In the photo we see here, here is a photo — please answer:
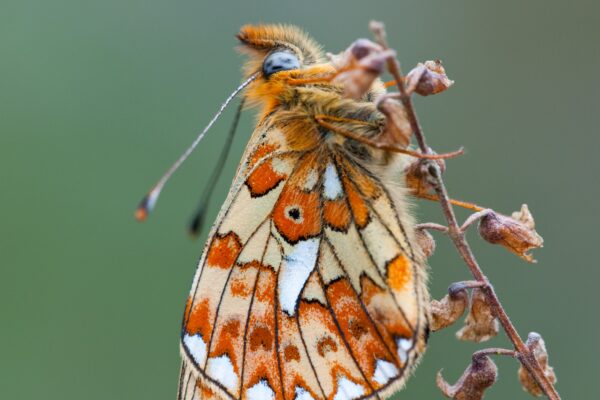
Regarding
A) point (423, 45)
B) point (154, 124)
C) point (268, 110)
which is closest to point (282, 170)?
point (268, 110)

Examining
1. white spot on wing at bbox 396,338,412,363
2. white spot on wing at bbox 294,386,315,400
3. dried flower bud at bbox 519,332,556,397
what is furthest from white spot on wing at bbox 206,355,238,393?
dried flower bud at bbox 519,332,556,397

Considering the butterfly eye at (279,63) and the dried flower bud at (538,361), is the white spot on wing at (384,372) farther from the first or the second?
the butterfly eye at (279,63)

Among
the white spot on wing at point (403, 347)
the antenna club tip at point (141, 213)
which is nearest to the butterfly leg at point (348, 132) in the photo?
the white spot on wing at point (403, 347)

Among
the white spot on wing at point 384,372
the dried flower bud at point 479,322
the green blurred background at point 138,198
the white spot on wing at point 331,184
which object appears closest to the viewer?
the dried flower bud at point 479,322

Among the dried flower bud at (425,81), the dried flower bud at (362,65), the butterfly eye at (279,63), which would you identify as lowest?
the dried flower bud at (425,81)

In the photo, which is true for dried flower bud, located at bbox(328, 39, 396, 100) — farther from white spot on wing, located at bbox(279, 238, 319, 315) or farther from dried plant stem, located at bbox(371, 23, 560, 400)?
white spot on wing, located at bbox(279, 238, 319, 315)

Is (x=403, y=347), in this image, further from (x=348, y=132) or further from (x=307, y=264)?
(x=348, y=132)

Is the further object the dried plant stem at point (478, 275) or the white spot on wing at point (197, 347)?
the white spot on wing at point (197, 347)
